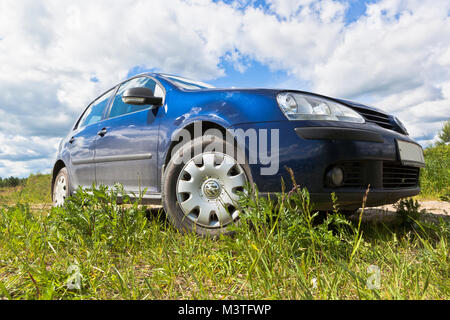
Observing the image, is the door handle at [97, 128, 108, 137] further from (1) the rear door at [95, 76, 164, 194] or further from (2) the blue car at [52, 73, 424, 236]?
(2) the blue car at [52, 73, 424, 236]

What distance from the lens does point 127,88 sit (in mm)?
3568

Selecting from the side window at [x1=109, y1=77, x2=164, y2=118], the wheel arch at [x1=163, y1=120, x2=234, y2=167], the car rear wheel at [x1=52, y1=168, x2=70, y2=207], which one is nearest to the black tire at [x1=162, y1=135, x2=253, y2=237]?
the wheel arch at [x1=163, y1=120, x2=234, y2=167]

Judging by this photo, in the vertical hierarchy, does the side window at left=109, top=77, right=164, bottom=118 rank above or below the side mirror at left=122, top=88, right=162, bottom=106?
above

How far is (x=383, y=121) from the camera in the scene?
2.67 m

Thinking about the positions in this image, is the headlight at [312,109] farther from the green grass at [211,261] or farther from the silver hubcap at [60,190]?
the silver hubcap at [60,190]

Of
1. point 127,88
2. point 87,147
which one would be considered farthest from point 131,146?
point 87,147

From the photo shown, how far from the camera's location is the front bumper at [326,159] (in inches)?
79.1

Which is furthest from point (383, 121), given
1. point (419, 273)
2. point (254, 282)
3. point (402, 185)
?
point (254, 282)

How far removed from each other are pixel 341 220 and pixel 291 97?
0.95 m

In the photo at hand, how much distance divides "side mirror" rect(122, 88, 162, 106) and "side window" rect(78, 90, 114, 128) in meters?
1.31

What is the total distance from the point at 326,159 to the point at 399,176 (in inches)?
35.1

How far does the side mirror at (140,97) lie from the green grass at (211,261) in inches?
39.6

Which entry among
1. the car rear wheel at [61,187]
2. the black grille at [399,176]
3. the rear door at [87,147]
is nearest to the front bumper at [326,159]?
the black grille at [399,176]

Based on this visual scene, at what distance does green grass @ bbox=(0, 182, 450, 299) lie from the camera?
1.33 meters
